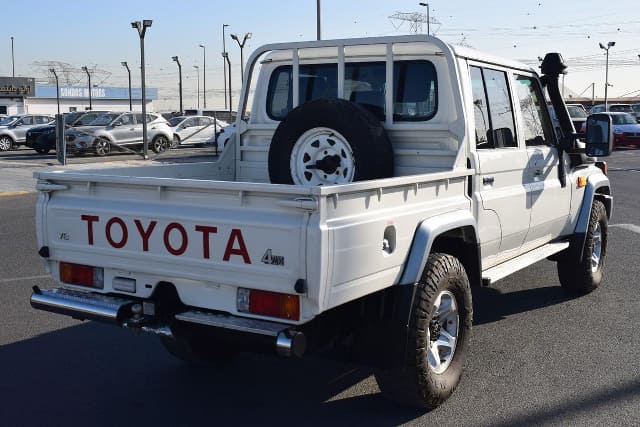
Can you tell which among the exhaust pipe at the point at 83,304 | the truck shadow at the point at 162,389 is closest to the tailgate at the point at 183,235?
the exhaust pipe at the point at 83,304

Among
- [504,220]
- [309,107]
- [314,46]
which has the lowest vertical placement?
[504,220]

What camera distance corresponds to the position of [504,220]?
5.46 metres

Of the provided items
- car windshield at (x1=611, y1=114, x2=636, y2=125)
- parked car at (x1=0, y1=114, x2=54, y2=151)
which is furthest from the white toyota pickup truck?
car windshield at (x1=611, y1=114, x2=636, y2=125)

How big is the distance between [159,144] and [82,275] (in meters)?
25.9

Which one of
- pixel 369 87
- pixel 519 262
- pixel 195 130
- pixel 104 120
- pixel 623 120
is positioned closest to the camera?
pixel 369 87

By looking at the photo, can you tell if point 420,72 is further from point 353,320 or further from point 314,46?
point 353,320

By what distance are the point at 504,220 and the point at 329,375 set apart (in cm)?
164

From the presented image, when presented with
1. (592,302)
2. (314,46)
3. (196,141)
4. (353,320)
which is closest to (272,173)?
(314,46)

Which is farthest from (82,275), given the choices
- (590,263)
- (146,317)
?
(590,263)

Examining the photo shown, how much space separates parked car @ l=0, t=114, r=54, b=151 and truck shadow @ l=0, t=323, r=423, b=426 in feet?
93.3

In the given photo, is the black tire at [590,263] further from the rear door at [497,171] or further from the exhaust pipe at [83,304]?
the exhaust pipe at [83,304]

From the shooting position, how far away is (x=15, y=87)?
76.0 metres

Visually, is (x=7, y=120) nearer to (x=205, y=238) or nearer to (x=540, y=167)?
(x=540, y=167)

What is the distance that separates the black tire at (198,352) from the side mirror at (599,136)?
3.24m
